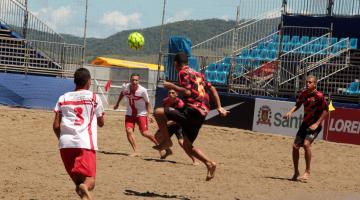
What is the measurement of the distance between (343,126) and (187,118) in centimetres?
1135

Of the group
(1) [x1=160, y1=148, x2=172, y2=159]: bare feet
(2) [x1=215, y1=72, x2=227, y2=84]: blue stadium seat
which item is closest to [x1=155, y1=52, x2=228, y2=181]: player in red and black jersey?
(1) [x1=160, y1=148, x2=172, y2=159]: bare feet

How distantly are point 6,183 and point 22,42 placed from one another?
64.1ft

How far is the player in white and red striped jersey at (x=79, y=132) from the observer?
747 cm

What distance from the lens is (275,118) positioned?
72.0 feet

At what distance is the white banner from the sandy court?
4.24ft

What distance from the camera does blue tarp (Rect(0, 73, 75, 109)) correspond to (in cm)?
2522

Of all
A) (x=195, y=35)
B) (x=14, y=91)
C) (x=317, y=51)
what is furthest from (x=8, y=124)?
(x=195, y=35)

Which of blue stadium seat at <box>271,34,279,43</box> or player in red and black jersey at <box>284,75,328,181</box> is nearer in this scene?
player in red and black jersey at <box>284,75,328,181</box>

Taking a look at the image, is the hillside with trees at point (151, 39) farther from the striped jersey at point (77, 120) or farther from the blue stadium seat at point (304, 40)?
the striped jersey at point (77, 120)

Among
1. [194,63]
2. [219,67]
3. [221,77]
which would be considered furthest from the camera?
[219,67]

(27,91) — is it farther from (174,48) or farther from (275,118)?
(275,118)

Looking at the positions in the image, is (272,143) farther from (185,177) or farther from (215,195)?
(215,195)

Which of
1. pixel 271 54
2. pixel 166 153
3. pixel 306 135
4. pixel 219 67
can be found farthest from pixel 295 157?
pixel 271 54

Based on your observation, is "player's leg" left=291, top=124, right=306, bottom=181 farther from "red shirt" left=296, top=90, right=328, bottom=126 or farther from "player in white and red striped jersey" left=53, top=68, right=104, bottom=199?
"player in white and red striped jersey" left=53, top=68, right=104, bottom=199
